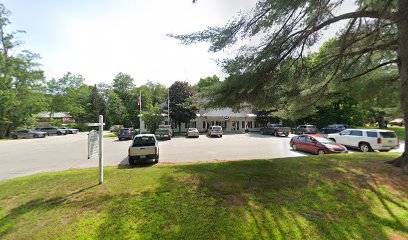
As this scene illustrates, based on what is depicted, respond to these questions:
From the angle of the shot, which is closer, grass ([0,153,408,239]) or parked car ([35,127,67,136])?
grass ([0,153,408,239])

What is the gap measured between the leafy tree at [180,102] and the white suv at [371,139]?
70.5ft

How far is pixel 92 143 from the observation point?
6.34 meters

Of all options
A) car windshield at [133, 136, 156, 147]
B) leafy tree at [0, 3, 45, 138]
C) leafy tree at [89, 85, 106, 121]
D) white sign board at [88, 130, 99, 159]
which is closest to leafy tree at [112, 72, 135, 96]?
leafy tree at [89, 85, 106, 121]

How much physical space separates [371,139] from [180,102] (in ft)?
85.9

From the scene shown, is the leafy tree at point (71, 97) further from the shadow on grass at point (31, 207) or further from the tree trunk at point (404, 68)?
the tree trunk at point (404, 68)

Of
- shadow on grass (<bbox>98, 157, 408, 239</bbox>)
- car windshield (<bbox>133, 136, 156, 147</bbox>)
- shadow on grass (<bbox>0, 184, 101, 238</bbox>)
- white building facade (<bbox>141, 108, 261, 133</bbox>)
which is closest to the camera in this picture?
shadow on grass (<bbox>98, 157, 408, 239</bbox>)

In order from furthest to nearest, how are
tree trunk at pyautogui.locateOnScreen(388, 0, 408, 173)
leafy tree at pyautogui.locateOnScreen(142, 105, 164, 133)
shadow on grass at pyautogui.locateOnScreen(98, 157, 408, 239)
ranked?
leafy tree at pyautogui.locateOnScreen(142, 105, 164, 133) → tree trunk at pyautogui.locateOnScreen(388, 0, 408, 173) → shadow on grass at pyautogui.locateOnScreen(98, 157, 408, 239)

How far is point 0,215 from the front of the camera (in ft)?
15.6

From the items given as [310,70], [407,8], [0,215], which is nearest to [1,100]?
[0,215]

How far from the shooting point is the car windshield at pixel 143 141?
11055 millimetres

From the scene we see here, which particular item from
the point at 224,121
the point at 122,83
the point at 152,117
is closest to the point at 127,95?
the point at 122,83

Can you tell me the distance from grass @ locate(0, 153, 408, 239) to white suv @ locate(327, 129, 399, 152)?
24.6 feet

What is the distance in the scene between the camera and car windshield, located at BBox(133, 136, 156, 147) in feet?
36.3

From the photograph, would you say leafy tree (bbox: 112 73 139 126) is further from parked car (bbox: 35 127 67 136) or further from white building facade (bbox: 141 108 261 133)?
parked car (bbox: 35 127 67 136)
